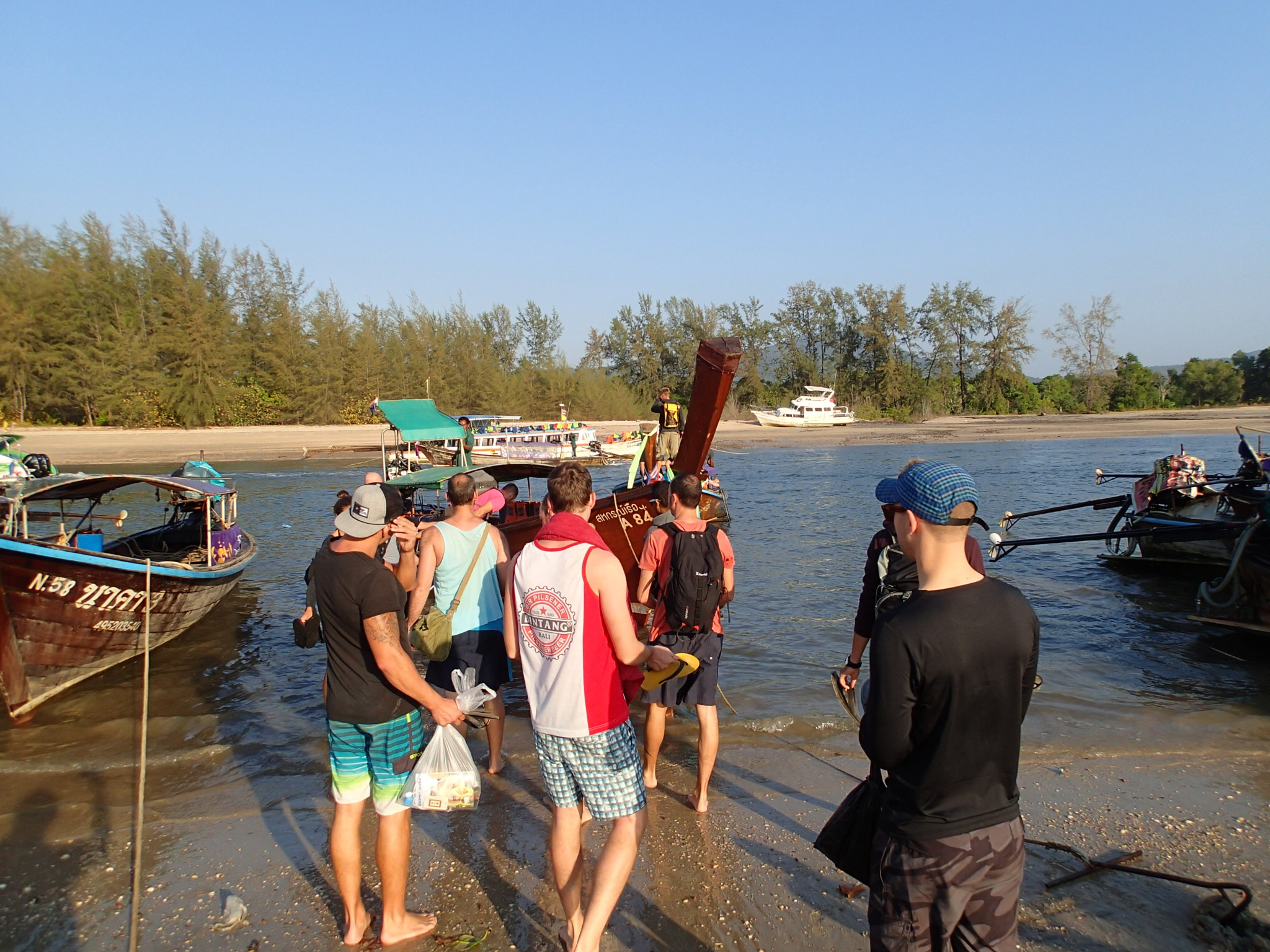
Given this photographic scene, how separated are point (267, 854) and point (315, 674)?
Result: 13.8 ft

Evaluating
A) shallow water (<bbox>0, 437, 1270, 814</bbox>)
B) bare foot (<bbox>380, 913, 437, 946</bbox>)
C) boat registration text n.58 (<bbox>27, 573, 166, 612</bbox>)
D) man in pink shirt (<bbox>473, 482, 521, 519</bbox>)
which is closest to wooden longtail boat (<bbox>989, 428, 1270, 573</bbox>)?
shallow water (<bbox>0, 437, 1270, 814</bbox>)

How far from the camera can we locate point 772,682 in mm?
7480

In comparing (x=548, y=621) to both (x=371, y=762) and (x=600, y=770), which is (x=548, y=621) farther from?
(x=371, y=762)

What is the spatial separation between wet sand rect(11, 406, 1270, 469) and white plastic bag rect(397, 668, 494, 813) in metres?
32.0

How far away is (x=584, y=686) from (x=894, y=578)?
1630 millimetres

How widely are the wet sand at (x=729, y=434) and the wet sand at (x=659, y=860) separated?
29.8 meters

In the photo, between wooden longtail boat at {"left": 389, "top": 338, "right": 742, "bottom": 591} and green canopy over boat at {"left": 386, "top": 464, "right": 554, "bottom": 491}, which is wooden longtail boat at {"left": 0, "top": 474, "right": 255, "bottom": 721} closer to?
green canopy over boat at {"left": 386, "top": 464, "right": 554, "bottom": 491}

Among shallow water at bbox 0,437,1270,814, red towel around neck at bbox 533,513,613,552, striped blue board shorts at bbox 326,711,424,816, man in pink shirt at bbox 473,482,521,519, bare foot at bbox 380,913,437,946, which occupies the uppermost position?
red towel around neck at bbox 533,513,613,552

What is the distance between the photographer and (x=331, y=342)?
153 ft

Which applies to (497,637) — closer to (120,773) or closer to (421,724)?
(421,724)

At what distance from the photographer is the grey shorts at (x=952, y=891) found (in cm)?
201

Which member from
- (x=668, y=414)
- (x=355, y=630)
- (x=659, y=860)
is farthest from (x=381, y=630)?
(x=668, y=414)

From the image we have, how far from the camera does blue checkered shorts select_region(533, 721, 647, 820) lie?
9.37ft

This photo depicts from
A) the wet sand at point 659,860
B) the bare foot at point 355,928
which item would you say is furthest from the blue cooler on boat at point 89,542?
the bare foot at point 355,928
